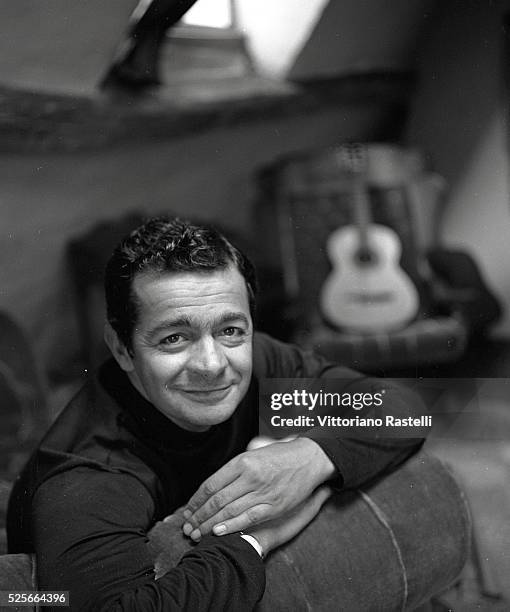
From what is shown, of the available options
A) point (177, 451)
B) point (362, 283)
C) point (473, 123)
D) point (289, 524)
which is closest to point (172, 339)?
point (177, 451)

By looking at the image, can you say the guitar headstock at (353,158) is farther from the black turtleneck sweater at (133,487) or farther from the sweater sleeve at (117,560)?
the sweater sleeve at (117,560)

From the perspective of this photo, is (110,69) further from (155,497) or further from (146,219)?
(155,497)

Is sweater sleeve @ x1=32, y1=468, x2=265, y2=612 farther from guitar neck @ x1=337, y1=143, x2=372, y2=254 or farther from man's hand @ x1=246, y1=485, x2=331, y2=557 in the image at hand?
guitar neck @ x1=337, y1=143, x2=372, y2=254

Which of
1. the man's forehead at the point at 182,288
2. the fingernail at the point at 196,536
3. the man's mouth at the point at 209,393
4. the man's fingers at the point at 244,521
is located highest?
the man's forehead at the point at 182,288

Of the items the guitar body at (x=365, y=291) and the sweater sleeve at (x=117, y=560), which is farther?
the guitar body at (x=365, y=291)

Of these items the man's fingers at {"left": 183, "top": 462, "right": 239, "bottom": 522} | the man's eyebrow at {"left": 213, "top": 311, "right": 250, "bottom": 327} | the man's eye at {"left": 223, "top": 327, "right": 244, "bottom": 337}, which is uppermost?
the man's eyebrow at {"left": 213, "top": 311, "right": 250, "bottom": 327}

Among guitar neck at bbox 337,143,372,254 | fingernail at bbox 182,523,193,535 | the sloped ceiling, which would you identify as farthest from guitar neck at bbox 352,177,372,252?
fingernail at bbox 182,523,193,535

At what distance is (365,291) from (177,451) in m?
0.44

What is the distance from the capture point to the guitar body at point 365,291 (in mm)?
1038

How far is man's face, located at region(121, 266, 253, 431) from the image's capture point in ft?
2.51

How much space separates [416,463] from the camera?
0.90 metres

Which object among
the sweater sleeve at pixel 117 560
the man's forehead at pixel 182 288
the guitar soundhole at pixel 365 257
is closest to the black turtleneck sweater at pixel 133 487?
the sweater sleeve at pixel 117 560

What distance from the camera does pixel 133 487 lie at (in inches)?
30.0

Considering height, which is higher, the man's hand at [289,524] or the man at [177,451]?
the man at [177,451]
